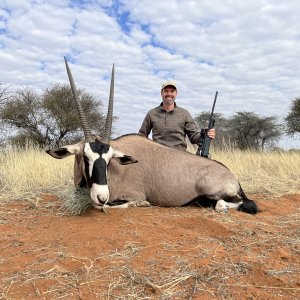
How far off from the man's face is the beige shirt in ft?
0.44

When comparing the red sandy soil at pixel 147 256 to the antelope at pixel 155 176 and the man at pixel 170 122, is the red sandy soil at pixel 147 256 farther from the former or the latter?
the man at pixel 170 122

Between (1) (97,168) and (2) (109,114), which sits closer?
→ (1) (97,168)

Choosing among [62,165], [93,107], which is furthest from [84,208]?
[93,107]

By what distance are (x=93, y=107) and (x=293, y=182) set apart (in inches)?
509

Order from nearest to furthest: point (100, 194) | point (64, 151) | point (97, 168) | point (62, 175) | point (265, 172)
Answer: point (100, 194) → point (97, 168) → point (64, 151) → point (62, 175) → point (265, 172)

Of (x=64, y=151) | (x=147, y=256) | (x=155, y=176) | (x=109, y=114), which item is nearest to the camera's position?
(x=147, y=256)

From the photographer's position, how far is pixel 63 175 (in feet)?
22.1

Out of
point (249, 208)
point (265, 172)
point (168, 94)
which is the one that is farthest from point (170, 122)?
point (265, 172)

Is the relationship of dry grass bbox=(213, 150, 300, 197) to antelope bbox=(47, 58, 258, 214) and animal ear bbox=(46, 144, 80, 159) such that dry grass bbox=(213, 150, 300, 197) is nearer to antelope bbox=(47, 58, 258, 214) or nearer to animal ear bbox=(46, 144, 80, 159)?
antelope bbox=(47, 58, 258, 214)

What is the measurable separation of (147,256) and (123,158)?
5.79 ft

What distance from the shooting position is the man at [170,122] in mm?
5812

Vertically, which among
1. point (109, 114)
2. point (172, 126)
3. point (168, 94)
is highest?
point (168, 94)

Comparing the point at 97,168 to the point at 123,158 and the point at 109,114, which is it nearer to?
the point at 123,158

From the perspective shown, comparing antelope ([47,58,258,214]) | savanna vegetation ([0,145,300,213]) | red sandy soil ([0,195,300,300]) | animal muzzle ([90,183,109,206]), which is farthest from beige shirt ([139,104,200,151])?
animal muzzle ([90,183,109,206])
